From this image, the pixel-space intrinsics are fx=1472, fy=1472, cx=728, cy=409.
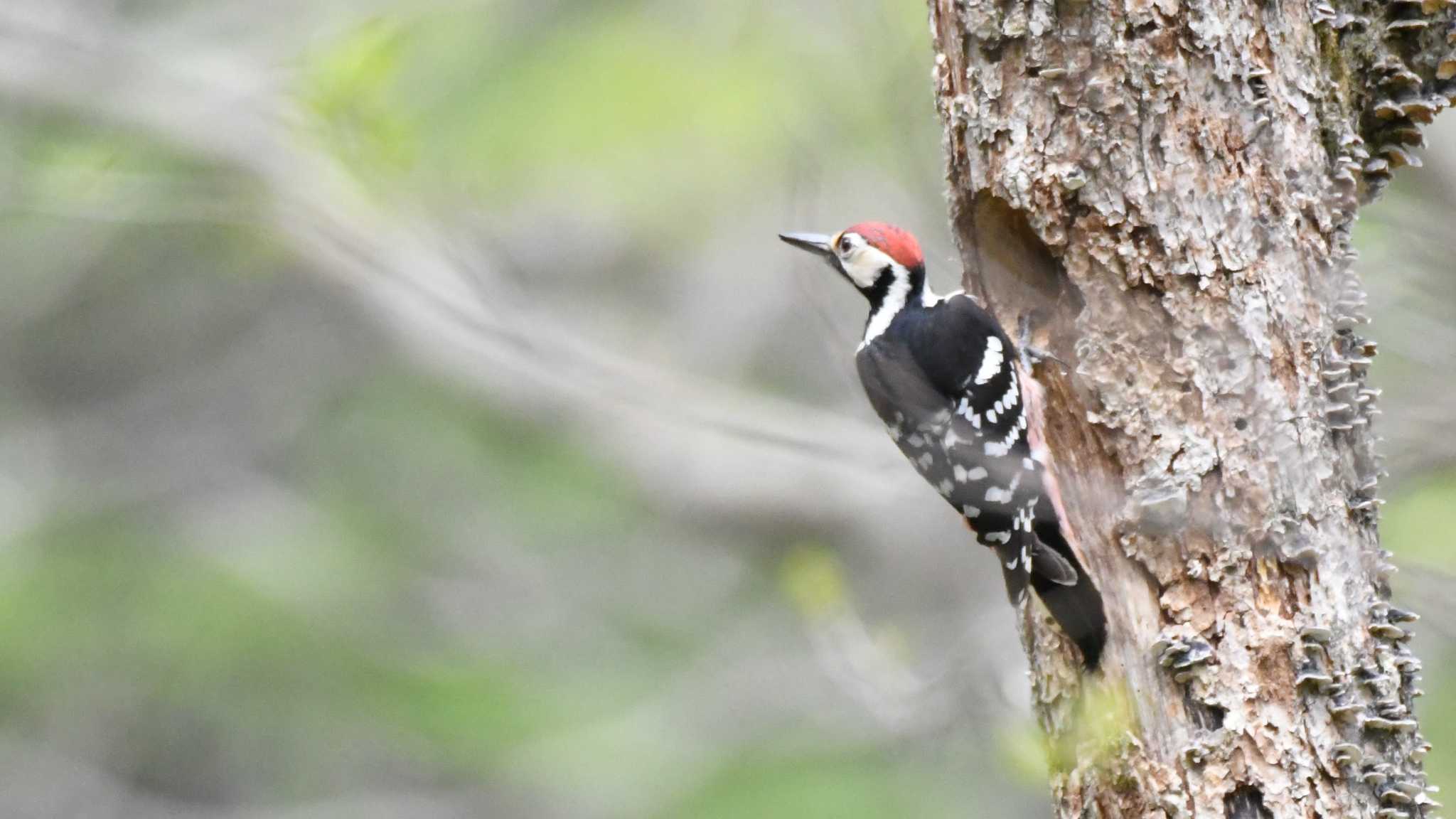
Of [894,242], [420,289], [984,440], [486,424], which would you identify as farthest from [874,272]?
[486,424]

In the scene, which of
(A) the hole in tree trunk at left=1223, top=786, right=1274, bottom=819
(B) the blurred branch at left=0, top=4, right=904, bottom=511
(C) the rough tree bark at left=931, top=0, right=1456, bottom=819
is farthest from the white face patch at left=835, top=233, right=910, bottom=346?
(A) the hole in tree trunk at left=1223, top=786, right=1274, bottom=819

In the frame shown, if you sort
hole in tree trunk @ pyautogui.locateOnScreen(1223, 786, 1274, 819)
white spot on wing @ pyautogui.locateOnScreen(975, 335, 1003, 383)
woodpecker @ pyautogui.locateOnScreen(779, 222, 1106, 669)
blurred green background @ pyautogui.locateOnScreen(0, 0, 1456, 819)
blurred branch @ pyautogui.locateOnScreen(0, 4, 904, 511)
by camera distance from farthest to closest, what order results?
blurred green background @ pyautogui.locateOnScreen(0, 0, 1456, 819) → blurred branch @ pyautogui.locateOnScreen(0, 4, 904, 511) → white spot on wing @ pyautogui.locateOnScreen(975, 335, 1003, 383) → woodpecker @ pyautogui.locateOnScreen(779, 222, 1106, 669) → hole in tree trunk @ pyautogui.locateOnScreen(1223, 786, 1274, 819)

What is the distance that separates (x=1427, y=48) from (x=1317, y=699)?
166 cm

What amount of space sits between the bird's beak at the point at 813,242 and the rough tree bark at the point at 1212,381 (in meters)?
1.10

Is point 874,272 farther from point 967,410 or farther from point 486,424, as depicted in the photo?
point 486,424

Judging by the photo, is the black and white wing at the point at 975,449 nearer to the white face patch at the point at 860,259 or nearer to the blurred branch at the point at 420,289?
the blurred branch at the point at 420,289

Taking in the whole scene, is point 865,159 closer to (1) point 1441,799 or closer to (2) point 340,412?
(1) point 1441,799

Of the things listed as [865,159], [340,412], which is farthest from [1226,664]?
[340,412]

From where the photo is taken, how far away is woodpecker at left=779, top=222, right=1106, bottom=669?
3.50 meters

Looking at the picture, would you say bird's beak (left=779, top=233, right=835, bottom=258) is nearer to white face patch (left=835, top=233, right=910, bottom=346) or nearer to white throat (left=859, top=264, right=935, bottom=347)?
white face patch (left=835, top=233, right=910, bottom=346)

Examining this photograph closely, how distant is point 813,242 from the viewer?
4711mm

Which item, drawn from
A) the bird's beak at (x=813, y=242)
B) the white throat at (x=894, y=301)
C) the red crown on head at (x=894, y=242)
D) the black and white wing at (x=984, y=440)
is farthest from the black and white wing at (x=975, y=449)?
the bird's beak at (x=813, y=242)

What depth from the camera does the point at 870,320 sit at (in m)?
4.83

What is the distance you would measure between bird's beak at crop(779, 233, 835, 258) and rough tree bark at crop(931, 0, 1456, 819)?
1.10 metres
